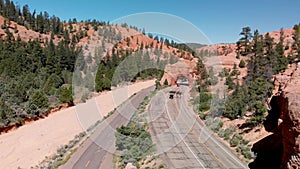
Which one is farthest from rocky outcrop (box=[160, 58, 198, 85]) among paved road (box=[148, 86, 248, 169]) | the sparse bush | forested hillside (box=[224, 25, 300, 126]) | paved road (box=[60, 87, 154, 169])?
the sparse bush

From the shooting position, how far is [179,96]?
167 ft

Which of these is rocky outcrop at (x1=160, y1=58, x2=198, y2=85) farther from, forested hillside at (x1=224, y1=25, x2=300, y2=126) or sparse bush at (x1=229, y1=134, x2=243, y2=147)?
sparse bush at (x1=229, y1=134, x2=243, y2=147)

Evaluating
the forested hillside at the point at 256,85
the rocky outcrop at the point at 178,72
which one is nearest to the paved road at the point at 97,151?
the forested hillside at the point at 256,85

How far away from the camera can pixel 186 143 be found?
86.4ft

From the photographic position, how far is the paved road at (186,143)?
856 inches

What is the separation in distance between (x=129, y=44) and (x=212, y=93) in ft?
286

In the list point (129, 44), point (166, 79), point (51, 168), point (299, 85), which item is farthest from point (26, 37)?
point (299, 85)

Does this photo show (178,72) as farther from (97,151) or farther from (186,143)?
(186,143)

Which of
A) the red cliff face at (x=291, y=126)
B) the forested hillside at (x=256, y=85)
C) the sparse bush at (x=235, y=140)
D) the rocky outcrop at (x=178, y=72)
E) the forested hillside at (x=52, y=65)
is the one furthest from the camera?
the rocky outcrop at (x=178, y=72)

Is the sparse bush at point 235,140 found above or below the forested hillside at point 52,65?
below

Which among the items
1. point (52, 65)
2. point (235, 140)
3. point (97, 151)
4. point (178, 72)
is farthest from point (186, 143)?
point (52, 65)

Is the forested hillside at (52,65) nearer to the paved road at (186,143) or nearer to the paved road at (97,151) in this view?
the paved road at (97,151)

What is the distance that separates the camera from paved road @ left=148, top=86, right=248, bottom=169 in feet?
71.4

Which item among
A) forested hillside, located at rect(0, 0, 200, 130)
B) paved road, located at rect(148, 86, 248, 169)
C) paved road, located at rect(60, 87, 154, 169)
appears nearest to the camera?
paved road, located at rect(148, 86, 248, 169)
